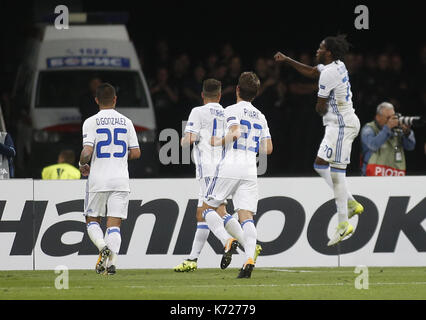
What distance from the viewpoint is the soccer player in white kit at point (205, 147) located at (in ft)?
47.7

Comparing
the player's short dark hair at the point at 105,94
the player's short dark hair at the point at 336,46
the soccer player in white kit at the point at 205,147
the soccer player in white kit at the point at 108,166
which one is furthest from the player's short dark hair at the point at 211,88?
the player's short dark hair at the point at 336,46

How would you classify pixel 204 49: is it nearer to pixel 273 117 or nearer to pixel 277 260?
pixel 273 117

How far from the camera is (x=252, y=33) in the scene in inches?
1129

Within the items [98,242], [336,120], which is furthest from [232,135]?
[336,120]

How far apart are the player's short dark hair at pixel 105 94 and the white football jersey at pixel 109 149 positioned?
0.09 metres

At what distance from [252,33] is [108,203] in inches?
582

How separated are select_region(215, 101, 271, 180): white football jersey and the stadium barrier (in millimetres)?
2322

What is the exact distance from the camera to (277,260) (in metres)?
16.3

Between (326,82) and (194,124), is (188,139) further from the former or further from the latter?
(326,82)

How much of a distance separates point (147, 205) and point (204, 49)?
11921 mm

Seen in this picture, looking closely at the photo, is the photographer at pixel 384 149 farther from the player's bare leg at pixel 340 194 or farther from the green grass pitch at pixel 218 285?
the player's bare leg at pixel 340 194

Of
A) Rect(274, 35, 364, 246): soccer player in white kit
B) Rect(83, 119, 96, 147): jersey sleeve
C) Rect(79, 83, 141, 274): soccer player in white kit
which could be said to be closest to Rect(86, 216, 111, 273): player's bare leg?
Rect(79, 83, 141, 274): soccer player in white kit

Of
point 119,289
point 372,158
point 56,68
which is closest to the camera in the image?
point 119,289
